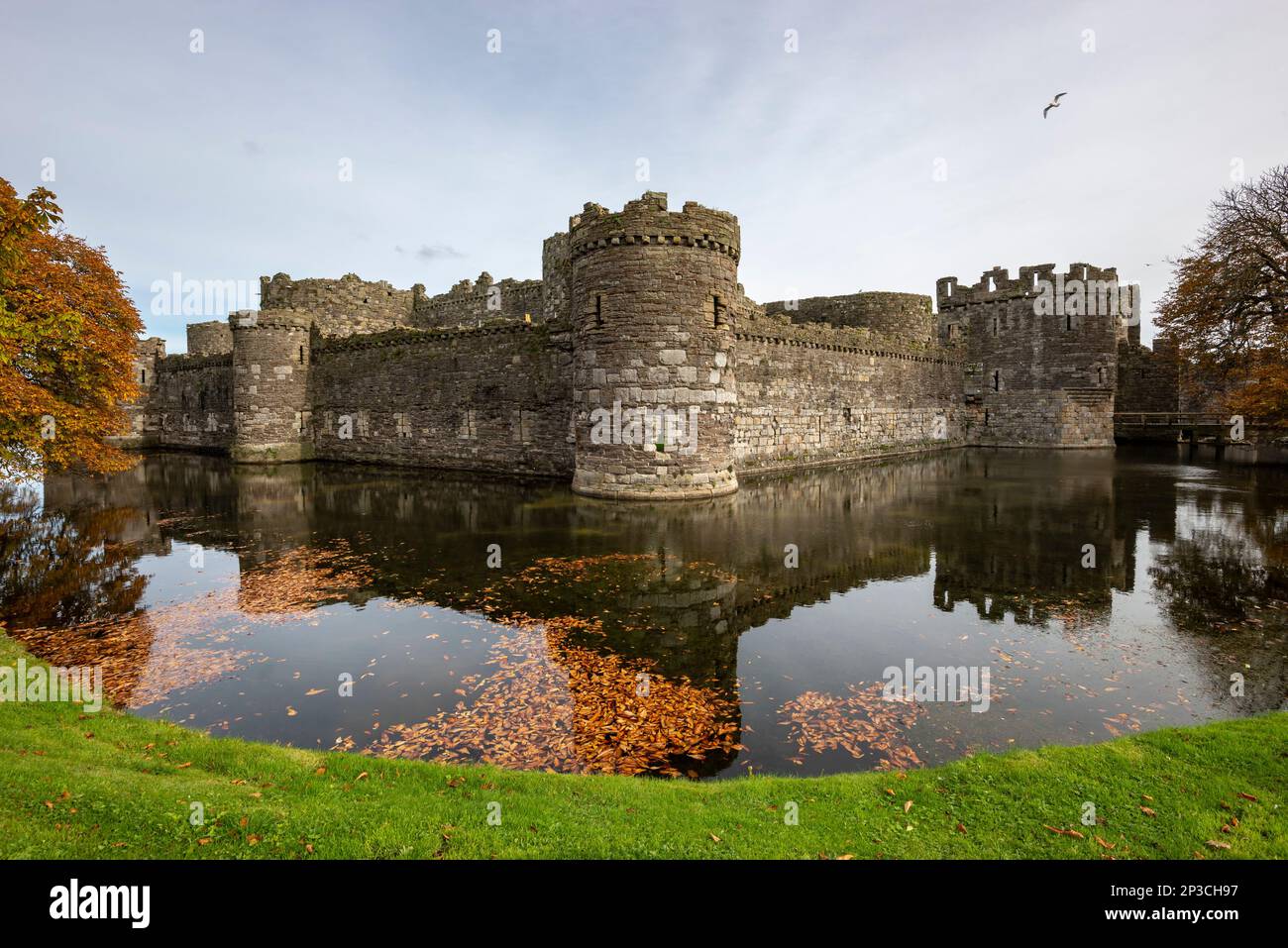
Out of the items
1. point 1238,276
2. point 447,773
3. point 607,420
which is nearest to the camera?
point 447,773

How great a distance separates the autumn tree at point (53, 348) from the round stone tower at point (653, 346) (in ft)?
35.7

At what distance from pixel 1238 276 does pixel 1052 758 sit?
1161 inches

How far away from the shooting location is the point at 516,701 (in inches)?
→ 259

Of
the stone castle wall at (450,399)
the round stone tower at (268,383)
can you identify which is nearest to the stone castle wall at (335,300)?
the round stone tower at (268,383)

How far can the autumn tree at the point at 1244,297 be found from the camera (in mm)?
23719

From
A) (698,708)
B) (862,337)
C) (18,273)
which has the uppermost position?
(862,337)

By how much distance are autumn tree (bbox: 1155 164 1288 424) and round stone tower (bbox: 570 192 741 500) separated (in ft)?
64.4

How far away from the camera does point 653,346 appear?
18.1 m

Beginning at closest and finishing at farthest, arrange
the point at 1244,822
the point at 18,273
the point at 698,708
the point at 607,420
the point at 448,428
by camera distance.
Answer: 1. the point at 1244,822
2. the point at 698,708
3. the point at 18,273
4. the point at 607,420
5. the point at 448,428

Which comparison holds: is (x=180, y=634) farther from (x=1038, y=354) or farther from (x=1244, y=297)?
(x=1038, y=354)

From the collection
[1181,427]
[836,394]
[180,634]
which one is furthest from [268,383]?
[1181,427]

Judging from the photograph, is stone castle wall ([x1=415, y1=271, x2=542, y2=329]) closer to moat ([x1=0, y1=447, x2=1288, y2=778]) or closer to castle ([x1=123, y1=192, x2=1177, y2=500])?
castle ([x1=123, y1=192, x2=1177, y2=500])
